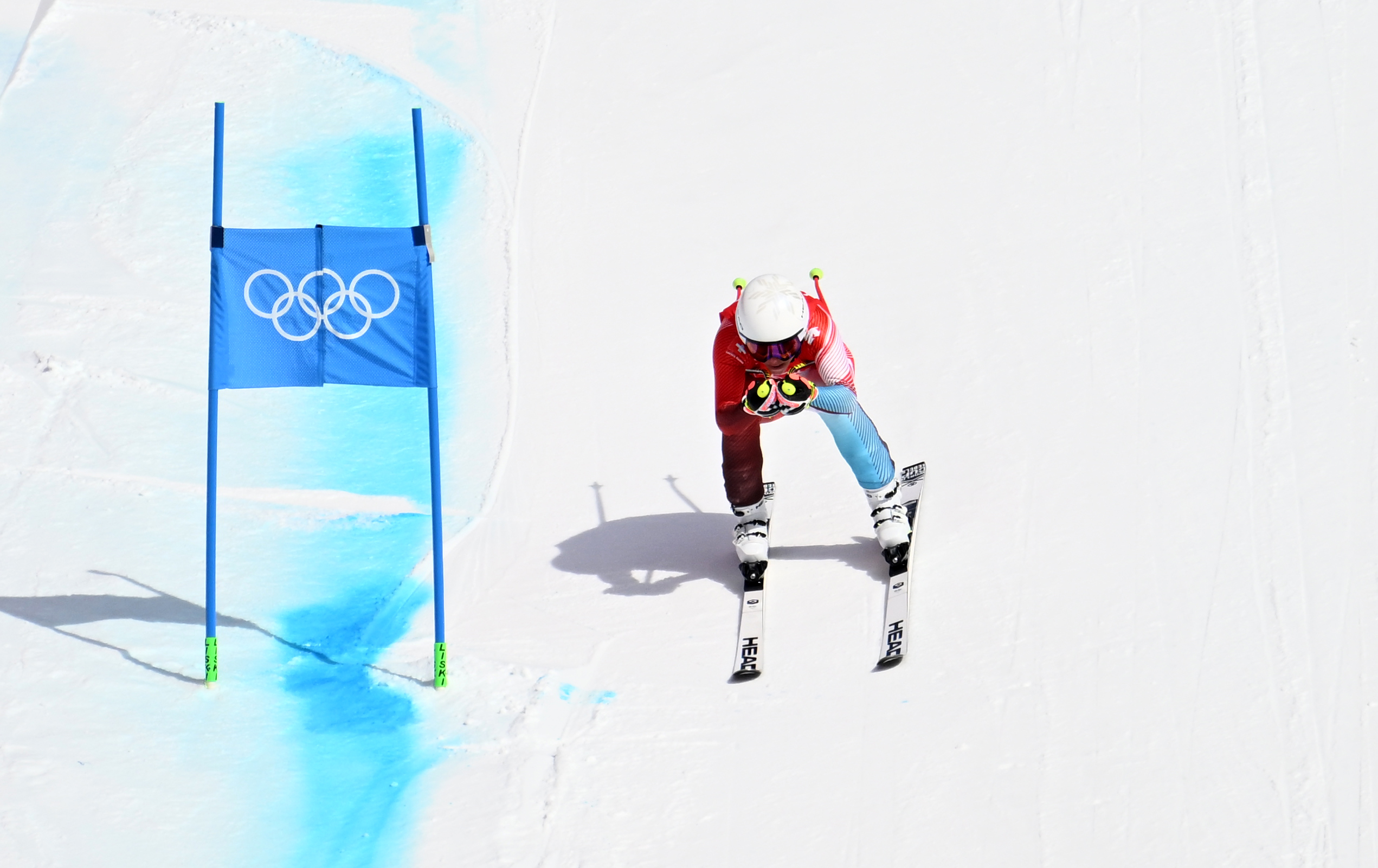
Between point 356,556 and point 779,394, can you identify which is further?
point 356,556

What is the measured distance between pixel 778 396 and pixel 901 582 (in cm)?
130

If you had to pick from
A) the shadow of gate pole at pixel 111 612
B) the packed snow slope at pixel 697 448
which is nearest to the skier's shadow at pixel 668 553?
the packed snow slope at pixel 697 448

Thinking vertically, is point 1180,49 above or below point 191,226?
above

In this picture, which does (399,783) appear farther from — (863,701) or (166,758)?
(863,701)

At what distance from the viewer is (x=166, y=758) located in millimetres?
7398

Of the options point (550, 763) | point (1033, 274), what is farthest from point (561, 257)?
point (550, 763)

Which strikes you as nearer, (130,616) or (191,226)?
(130,616)

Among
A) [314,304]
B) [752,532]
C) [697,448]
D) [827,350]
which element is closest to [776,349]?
[827,350]

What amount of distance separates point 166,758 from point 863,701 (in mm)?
3198

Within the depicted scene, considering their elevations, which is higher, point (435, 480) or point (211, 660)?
point (435, 480)

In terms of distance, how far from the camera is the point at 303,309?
7.55 m

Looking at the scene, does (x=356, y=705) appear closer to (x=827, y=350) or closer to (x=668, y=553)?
(x=668, y=553)

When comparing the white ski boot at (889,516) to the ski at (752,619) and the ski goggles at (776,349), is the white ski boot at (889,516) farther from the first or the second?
the ski goggles at (776,349)

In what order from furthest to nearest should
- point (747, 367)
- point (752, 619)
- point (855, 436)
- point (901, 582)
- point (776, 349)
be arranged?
point (901, 582) → point (752, 619) → point (855, 436) → point (747, 367) → point (776, 349)
